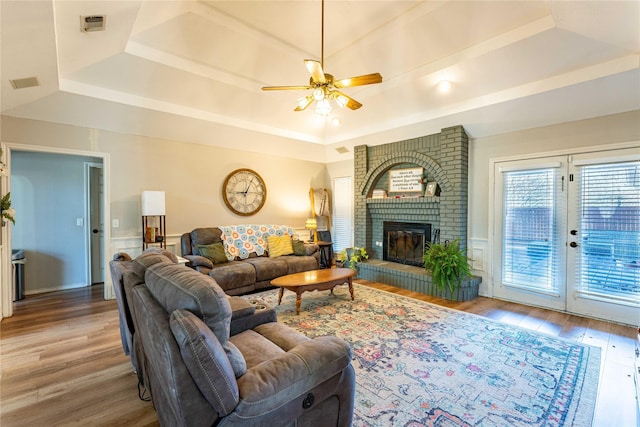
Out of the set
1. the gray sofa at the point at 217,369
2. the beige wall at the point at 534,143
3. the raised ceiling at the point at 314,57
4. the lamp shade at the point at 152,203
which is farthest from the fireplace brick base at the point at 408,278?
the lamp shade at the point at 152,203

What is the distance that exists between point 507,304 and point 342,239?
3.58 meters

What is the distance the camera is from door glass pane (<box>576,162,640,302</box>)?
129 inches

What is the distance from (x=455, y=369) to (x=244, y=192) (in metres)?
4.64

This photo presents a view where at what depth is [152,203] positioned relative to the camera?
4148 millimetres

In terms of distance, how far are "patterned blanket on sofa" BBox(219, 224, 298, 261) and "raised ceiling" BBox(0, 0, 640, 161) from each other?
185 cm

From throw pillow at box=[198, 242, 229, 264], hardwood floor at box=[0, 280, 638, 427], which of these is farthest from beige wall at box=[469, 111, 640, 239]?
throw pillow at box=[198, 242, 229, 264]

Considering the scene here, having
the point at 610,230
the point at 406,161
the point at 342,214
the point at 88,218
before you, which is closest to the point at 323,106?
the point at 406,161

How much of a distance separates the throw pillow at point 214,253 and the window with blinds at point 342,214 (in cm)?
304

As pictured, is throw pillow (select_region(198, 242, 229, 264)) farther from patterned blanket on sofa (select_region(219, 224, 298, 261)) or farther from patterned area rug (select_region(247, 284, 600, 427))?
patterned area rug (select_region(247, 284, 600, 427))

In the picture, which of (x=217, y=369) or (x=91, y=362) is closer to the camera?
(x=217, y=369)

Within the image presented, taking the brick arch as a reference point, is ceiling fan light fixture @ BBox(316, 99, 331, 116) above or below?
above

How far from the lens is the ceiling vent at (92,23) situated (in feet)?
8.25

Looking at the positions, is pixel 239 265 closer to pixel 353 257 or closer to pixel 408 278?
pixel 353 257

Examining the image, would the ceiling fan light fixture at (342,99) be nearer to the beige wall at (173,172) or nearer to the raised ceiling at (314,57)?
the raised ceiling at (314,57)
